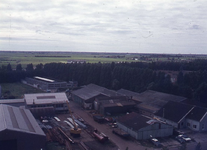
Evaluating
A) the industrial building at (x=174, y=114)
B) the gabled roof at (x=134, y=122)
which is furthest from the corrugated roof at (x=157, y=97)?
the gabled roof at (x=134, y=122)

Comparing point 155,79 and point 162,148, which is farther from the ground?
point 155,79

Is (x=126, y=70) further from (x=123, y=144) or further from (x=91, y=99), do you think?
(x=123, y=144)

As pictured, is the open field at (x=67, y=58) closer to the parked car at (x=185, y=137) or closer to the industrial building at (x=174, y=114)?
the industrial building at (x=174, y=114)

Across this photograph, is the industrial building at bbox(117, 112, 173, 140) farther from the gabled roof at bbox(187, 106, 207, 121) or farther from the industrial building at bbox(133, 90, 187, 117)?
the industrial building at bbox(133, 90, 187, 117)

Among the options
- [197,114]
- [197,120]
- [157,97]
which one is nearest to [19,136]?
[197,120]

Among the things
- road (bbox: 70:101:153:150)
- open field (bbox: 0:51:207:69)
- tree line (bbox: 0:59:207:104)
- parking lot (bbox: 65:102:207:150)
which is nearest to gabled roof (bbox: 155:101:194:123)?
parking lot (bbox: 65:102:207:150)

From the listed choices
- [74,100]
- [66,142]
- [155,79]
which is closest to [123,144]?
[66,142]

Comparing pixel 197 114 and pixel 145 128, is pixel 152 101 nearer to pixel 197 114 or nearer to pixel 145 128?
pixel 197 114
